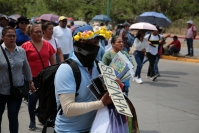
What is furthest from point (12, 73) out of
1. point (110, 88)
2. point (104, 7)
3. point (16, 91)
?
point (104, 7)

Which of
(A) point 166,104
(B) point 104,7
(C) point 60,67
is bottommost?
(A) point 166,104

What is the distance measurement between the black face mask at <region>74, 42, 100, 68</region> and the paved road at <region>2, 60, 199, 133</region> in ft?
11.2

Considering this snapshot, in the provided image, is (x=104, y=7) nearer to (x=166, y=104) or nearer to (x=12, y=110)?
(x=166, y=104)

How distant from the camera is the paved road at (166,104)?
6445mm

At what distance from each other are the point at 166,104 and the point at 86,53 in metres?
5.51

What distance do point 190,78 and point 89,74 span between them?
30.8 feet

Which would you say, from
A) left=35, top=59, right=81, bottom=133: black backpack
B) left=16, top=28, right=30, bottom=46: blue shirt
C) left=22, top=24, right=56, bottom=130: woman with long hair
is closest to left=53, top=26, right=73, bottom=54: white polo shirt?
left=16, top=28, right=30, bottom=46: blue shirt

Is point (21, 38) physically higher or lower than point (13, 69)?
higher

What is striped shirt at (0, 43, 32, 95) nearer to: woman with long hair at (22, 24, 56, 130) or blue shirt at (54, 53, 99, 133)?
woman with long hair at (22, 24, 56, 130)

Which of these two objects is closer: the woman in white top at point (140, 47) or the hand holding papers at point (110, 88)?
the hand holding papers at point (110, 88)

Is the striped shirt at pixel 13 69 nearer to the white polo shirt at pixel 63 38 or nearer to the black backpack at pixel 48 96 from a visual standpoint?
the black backpack at pixel 48 96

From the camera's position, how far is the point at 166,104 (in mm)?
8133

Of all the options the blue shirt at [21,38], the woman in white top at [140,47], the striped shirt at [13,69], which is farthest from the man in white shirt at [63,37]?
the striped shirt at [13,69]

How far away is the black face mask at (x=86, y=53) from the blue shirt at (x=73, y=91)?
0.12 feet
